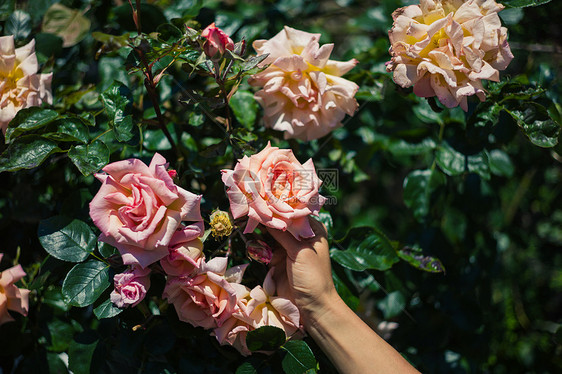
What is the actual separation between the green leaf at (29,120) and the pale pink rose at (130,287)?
1.34 feet

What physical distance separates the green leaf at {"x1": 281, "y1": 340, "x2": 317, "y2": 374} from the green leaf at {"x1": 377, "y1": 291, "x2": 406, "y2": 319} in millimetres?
581

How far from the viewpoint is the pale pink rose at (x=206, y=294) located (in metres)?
0.94

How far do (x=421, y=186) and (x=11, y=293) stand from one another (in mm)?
1189

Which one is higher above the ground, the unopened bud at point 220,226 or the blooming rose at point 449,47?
the blooming rose at point 449,47

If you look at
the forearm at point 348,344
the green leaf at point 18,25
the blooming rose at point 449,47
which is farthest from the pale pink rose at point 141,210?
the green leaf at point 18,25

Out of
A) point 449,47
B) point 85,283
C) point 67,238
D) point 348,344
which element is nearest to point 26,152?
point 67,238

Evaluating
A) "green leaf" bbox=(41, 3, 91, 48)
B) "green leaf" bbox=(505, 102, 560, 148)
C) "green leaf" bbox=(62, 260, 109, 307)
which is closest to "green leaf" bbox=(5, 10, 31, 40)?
"green leaf" bbox=(41, 3, 91, 48)

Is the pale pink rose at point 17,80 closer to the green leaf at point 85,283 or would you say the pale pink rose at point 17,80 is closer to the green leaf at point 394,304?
the green leaf at point 85,283

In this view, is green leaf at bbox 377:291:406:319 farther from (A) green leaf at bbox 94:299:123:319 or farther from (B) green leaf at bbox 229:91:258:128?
(A) green leaf at bbox 94:299:123:319

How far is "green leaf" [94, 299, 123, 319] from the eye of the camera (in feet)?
3.12

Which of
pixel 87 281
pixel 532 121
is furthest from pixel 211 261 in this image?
pixel 532 121

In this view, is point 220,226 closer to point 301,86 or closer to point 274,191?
point 274,191

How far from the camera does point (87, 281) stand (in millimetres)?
1001

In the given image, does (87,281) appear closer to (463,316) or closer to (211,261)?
(211,261)
